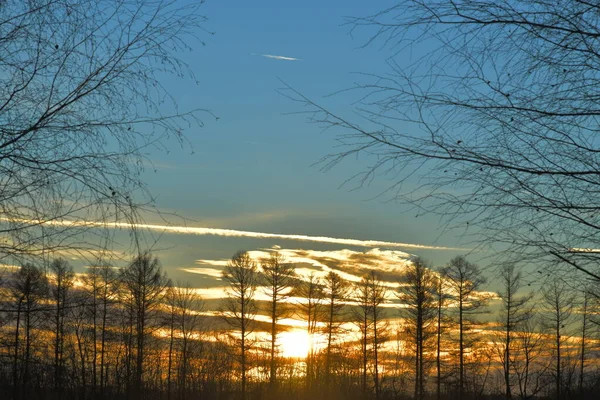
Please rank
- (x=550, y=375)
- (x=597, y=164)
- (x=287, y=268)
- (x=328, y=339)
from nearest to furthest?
(x=597, y=164) → (x=550, y=375) → (x=287, y=268) → (x=328, y=339)

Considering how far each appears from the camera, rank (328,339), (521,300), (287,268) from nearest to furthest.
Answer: (521,300) → (287,268) → (328,339)

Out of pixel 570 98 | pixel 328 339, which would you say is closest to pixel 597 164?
pixel 570 98

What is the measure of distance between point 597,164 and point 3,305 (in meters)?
4.66

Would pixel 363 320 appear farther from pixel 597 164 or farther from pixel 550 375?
pixel 597 164

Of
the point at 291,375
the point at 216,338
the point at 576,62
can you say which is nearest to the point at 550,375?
the point at 576,62

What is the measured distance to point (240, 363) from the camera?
118 feet

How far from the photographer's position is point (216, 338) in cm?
3794

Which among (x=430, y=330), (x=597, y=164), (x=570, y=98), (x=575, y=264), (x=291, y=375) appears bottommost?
(x=291, y=375)

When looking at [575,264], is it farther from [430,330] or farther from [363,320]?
[363,320]

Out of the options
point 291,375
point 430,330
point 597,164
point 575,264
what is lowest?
point 291,375

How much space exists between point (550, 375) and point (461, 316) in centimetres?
3073

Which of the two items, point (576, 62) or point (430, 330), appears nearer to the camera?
point (576, 62)

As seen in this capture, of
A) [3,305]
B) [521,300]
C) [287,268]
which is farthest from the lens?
[287,268]

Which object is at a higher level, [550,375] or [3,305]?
[3,305]
